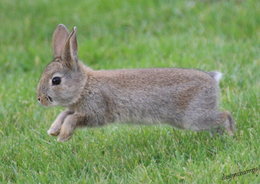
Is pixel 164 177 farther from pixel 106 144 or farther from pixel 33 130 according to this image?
pixel 33 130

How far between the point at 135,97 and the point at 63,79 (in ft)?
2.55

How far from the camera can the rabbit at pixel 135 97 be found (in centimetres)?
597

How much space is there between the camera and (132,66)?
8352mm

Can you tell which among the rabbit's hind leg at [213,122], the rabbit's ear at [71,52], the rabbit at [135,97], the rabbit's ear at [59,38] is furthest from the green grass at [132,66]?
the rabbit's ear at [59,38]

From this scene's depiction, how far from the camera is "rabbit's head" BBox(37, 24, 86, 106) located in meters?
5.86

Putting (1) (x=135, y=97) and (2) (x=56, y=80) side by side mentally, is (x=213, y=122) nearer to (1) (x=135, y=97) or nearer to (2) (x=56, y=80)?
(1) (x=135, y=97)

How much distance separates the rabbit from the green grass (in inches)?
9.3

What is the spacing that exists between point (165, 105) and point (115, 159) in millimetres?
810

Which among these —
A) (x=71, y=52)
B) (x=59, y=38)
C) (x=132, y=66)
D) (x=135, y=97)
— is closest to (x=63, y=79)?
(x=71, y=52)

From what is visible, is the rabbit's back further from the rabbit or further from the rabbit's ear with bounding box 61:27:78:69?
the rabbit's ear with bounding box 61:27:78:69

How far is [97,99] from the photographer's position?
19.8ft

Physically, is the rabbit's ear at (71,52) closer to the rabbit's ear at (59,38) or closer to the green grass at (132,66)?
the rabbit's ear at (59,38)

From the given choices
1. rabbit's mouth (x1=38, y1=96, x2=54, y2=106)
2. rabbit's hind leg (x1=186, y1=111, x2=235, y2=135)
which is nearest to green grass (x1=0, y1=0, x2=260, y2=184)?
rabbit's hind leg (x1=186, y1=111, x2=235, y2=135)

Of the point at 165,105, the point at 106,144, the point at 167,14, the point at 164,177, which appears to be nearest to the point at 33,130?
the point at 106,144
